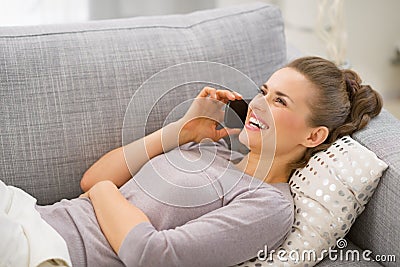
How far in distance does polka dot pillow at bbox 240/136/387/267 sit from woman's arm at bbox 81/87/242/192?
24 cm

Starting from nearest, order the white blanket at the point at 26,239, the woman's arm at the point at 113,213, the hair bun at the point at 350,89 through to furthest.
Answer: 1. the white blanket at the point at 26,239
2. the woman's arm at the point at 113,213
3. the hair bun at the point at 350,89

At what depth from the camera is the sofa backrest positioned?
1.71 meters

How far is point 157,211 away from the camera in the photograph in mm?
1515

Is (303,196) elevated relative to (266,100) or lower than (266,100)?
lower

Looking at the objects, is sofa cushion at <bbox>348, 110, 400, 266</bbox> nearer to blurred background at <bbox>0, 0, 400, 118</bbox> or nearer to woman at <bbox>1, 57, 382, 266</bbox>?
woman at <bbox>1, 57, 382, 266</bbox>

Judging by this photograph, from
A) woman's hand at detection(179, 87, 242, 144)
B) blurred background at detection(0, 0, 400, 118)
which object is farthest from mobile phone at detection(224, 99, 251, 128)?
blurred background at detection(0, 0, 400, 118)

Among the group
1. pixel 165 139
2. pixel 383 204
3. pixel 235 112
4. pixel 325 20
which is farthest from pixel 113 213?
pixel 325 20

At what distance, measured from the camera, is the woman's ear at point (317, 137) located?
64.2 inches

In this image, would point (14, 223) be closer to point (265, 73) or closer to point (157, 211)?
point (157, 211)

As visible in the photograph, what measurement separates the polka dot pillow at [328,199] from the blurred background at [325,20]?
107cm

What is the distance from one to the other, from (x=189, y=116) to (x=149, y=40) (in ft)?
0.92

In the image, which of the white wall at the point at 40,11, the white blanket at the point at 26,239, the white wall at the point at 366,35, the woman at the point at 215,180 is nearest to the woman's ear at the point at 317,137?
the woman at the point at 215,180

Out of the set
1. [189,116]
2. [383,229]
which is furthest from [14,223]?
[383,229]

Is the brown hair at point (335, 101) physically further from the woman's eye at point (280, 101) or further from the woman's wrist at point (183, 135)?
the woman's wrist at point (183, 135)
